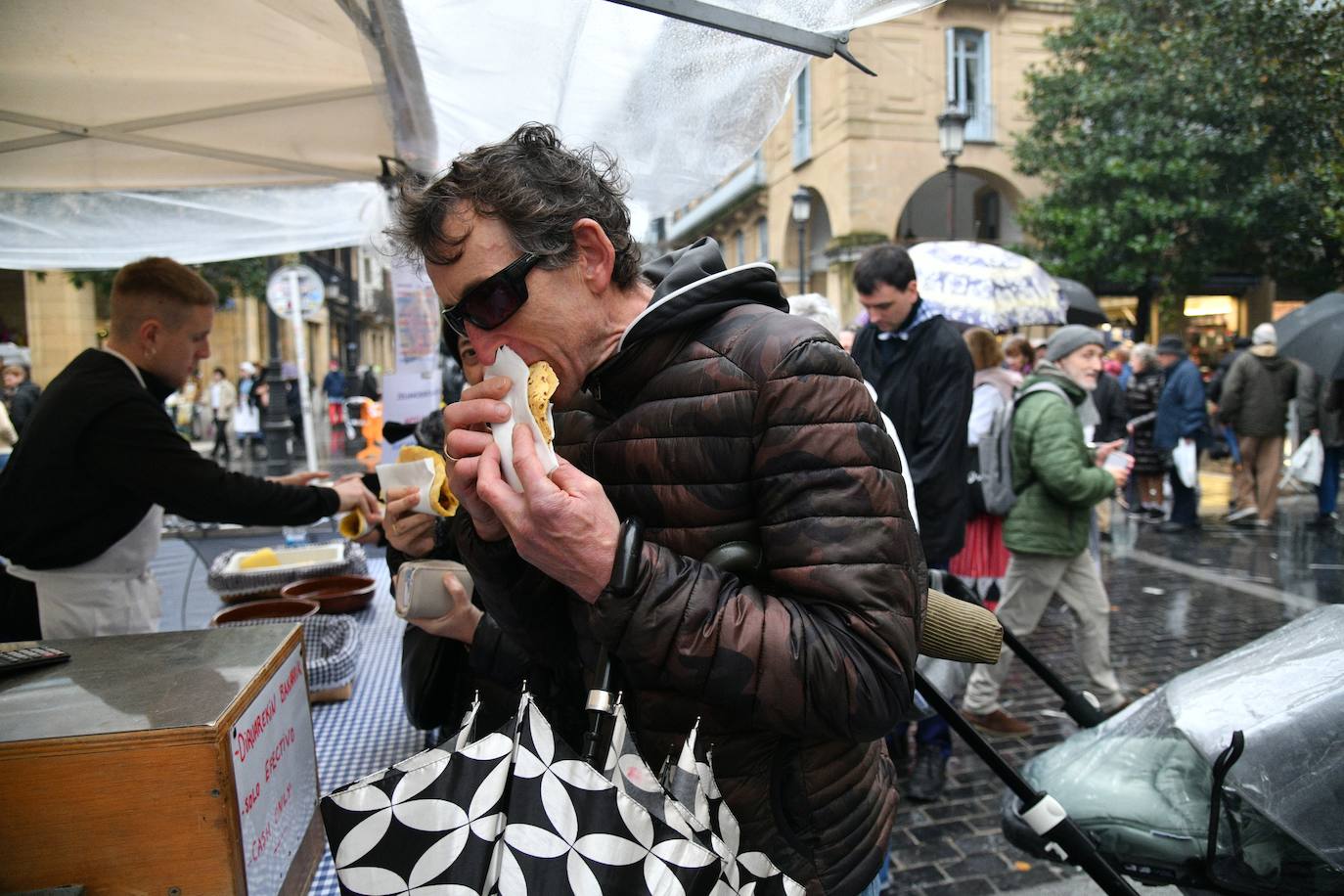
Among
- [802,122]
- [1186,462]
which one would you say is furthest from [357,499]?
[802,122]

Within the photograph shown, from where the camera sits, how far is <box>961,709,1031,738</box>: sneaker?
428cm

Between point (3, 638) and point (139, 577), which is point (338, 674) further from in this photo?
point (3, 638)

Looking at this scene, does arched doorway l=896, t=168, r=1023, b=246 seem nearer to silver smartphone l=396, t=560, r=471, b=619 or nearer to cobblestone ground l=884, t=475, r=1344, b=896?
cobblestone ground l=884, t=475, r=1344, b=896

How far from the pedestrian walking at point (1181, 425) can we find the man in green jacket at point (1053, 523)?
603 centimetres

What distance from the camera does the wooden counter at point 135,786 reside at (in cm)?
129

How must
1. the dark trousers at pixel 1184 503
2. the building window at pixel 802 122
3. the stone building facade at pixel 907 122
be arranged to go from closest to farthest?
the dark trousers at pixel 1184 503
the stone building facade at pixel 907 122
the building window at pixel 802 122

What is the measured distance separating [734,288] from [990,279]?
253 inches

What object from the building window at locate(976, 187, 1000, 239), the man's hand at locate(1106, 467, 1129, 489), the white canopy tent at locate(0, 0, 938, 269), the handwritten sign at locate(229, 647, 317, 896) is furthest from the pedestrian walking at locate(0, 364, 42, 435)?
the building window at locate(976, 187, 1000, 239)

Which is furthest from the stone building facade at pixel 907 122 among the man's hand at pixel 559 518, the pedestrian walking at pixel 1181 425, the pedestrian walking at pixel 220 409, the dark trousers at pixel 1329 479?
the man's hand at pixel 559 518

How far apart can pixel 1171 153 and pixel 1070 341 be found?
44.4ft

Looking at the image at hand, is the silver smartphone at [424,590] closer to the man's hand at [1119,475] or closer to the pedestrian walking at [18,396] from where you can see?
the man's hand at [1119,475]

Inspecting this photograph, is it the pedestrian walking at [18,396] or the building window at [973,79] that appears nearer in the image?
the pedestrian walking at [18,396]

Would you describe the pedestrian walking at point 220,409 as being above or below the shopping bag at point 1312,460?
above

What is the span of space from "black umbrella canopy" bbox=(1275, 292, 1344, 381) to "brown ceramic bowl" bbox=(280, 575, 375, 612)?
9.22 m
